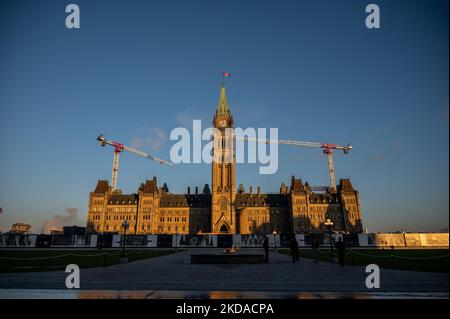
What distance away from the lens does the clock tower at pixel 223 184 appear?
354 ft

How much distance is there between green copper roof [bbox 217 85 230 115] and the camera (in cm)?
13538

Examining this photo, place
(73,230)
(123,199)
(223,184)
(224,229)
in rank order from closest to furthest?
(224,229) → (223,184) → (123,199) → (73,230)

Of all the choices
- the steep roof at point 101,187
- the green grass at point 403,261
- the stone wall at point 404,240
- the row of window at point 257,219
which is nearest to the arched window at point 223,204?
the row of window at point 257,219

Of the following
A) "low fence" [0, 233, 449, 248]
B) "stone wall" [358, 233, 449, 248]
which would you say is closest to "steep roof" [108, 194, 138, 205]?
"low fence" [0, 233, 449, 248]

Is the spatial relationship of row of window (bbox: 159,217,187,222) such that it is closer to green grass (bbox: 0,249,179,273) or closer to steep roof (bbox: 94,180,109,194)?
steep roof (bbox: 94,180,109,194)

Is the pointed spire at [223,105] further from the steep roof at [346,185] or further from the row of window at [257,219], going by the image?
the steep roof at [346,185]

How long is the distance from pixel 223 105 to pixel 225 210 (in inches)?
2173

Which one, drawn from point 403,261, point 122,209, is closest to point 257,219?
point 122,209

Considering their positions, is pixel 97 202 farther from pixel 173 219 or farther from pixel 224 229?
pixel 224 229

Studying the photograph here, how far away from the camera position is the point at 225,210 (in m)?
110

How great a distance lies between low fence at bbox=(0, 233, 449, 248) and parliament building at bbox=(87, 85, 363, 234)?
151 feet
